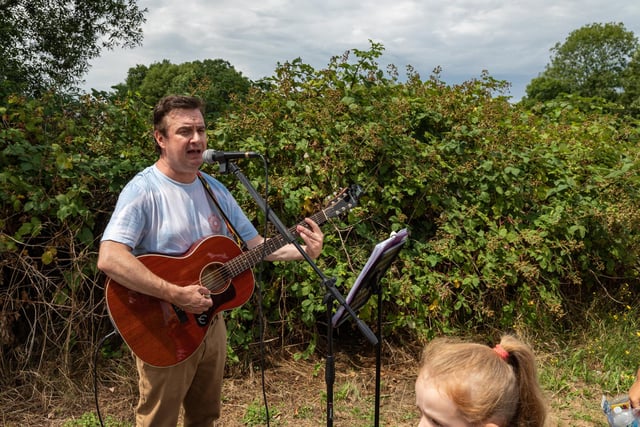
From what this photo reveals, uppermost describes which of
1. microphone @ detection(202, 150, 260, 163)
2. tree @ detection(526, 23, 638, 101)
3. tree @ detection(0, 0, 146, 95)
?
tree @ detection(526, 23, 638, 101)

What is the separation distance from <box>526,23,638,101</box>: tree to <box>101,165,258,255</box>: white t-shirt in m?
39.7

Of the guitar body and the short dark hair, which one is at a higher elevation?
the short dark hair

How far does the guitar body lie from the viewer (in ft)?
7.80

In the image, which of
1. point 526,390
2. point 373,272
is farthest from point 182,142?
point 526,390

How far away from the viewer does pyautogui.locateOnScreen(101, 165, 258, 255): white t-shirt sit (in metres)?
2.28

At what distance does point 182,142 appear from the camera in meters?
2.45

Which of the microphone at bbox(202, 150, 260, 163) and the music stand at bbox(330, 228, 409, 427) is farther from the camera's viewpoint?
the microphone at bbox(202, 150, 260, 163)

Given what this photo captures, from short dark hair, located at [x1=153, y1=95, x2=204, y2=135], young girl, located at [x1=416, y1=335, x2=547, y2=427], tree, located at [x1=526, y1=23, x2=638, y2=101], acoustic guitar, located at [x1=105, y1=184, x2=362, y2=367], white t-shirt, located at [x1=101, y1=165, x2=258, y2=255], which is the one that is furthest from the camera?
tree, located at [x1=526, y1=23, x2=638, y2=101]

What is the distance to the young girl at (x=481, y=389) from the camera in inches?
54.7

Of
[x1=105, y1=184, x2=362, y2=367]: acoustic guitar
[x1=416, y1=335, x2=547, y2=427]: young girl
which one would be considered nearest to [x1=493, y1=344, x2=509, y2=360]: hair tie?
[x1=416, y1=335, x2=547, y2=427]: young girl

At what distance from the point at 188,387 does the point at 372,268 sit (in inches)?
51.6

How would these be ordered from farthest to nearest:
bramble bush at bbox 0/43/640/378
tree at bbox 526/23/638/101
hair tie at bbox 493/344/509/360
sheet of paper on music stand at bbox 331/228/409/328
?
tree at bbox 526/23/638/101, bramble bush at bbox 0/43/640/378, sheet of paper on music stand at bbox 331/228/409/328, hair tie at bbox 493/344/509/360

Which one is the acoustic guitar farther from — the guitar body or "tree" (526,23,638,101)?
"tree" (526,23,638,101)

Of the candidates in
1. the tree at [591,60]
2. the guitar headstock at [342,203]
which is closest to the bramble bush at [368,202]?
the guitar headstock at [342,203]
